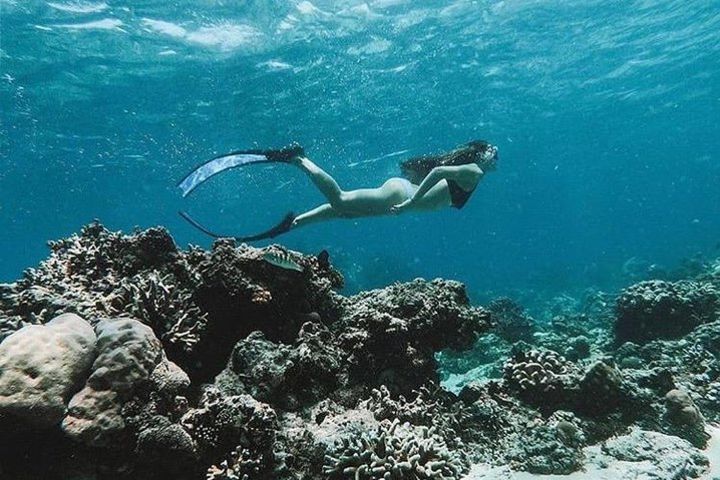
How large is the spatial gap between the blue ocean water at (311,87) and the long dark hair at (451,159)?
608cm

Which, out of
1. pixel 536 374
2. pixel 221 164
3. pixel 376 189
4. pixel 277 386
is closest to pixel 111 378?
pixel 277 386

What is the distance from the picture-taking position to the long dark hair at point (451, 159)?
10.0 metres

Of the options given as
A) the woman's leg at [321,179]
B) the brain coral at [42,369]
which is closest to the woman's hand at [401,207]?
the woman's leg at [321,179]

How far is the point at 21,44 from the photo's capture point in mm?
16266

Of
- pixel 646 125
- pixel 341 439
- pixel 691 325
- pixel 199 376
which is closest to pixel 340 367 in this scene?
pixel 341 439

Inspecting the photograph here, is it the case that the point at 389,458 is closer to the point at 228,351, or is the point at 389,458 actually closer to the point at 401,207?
the point at 228,351

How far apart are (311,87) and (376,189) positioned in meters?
15.9

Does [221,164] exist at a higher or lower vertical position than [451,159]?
higher

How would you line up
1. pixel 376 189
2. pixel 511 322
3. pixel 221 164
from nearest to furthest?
pixel 221 164 < pixel 376 189 < pixel 511 322

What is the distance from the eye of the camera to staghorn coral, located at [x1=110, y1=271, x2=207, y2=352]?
5.22m

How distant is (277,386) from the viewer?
200 inches

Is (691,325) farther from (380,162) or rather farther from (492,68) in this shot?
(380,162)

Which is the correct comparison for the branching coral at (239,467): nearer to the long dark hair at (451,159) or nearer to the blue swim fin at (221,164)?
the blue swim fin at (221,164)

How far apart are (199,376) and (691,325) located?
10463 millimetres
